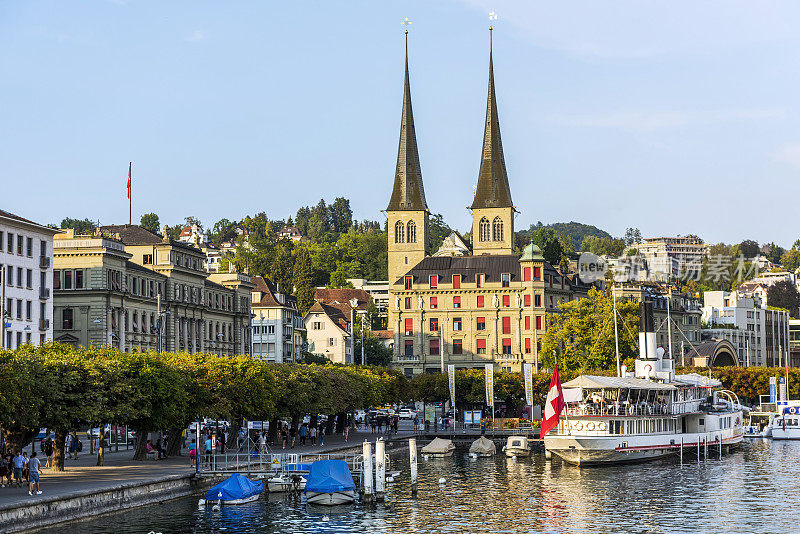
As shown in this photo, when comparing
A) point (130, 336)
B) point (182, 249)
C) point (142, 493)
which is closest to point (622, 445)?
point (142, 493)

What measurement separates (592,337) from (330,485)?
3118 inches

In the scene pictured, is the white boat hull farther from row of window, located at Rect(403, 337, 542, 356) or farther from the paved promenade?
row of window, located at Rect(403, 337, 542, 356)

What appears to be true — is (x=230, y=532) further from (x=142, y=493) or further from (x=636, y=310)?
(x=636, y=310)

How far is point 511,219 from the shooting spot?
17975 cm

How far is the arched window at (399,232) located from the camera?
180000 mm

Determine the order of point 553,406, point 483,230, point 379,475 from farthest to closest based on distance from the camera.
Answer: point 483,230 < point 553,406 < point 379,475

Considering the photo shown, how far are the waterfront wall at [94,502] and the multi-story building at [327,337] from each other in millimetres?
115138

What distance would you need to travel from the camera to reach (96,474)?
61125 mm

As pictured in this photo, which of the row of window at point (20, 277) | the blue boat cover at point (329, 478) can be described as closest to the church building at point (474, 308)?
→ the row of window at point (20, 277)

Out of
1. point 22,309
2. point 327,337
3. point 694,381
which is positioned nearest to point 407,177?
point 327,337

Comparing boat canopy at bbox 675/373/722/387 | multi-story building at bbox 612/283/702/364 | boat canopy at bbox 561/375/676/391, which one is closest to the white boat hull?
boat canopy at bbox 561/375/676/391

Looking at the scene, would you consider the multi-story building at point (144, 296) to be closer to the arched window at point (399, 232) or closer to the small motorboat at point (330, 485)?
the small motorboat at point (330, 485)

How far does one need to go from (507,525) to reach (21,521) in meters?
20.5

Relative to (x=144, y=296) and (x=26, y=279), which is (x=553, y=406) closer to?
(x=26, y=279)
